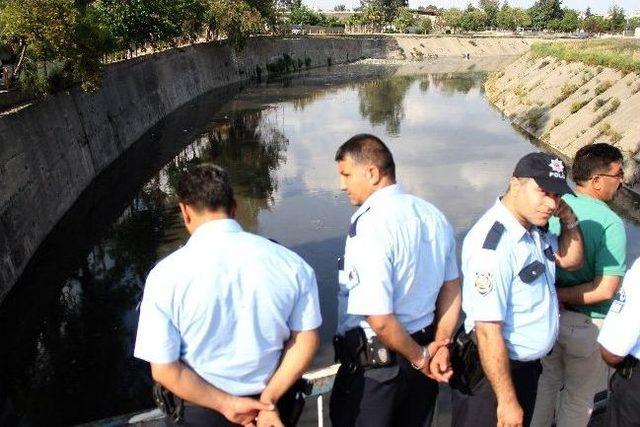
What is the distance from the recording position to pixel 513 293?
2877mm

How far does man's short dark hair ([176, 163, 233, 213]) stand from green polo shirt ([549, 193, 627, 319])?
1846 mm

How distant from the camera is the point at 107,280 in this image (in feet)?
37.6

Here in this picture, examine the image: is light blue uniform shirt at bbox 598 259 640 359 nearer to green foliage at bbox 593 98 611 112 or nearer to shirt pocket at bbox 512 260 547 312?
shirt pocket at bbox 512 260 547 312

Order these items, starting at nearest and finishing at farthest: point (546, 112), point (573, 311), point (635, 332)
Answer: point (635, 332), point (573, 311), point (546, 112)

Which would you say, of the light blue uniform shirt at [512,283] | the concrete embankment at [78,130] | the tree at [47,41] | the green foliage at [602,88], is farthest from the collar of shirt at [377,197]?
the green foliage at [602,88]

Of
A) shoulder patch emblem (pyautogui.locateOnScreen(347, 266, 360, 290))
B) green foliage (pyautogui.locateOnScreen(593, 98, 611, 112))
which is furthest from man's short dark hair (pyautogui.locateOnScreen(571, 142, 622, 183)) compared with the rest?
green foliage (pyautogui.locateOnScreen(593, 98, 611, 112))

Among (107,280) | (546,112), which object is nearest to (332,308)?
(107,280)

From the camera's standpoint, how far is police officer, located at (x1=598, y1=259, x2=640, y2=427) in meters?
2.77

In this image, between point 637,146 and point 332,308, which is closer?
point 332,308

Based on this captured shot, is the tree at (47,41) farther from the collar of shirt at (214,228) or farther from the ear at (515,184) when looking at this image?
the ear at (515,184)

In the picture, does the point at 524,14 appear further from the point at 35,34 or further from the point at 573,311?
the point at 573,311

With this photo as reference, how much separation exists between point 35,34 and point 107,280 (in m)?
6.11

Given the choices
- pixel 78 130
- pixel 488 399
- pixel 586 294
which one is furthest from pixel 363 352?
pixel 78 130

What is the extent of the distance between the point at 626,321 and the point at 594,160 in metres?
1.09
